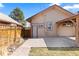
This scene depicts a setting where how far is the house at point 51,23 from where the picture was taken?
9164 millimetres

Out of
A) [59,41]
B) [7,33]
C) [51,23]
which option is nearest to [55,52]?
[7,33]

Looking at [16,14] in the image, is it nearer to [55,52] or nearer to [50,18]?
[55,52]

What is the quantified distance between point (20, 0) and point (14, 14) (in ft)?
5.27

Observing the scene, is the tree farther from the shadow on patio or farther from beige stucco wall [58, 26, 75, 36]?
beige stucco wall [58, 26, 75, 36]

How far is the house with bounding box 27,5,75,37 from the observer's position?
916cm

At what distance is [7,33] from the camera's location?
265 inches

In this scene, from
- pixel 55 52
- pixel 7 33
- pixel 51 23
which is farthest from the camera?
pixel 51 23

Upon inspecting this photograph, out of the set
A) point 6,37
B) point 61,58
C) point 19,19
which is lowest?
point 61,58

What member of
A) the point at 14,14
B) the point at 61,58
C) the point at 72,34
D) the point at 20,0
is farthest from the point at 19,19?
the point at 72,34

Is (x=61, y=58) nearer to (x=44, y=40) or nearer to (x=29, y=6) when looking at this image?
(x=29, y=6)

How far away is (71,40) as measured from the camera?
9188 millimetres

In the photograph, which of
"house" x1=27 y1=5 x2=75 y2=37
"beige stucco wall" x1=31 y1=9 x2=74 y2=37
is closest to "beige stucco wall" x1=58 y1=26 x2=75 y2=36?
"house" x1=27 y1=5 x2=75 y2=37

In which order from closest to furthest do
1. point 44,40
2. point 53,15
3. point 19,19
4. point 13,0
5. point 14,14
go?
point 13,0 → point 14,14 → point 19,19 → point 44,40 → point 53,15

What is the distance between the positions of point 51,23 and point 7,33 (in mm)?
5419
